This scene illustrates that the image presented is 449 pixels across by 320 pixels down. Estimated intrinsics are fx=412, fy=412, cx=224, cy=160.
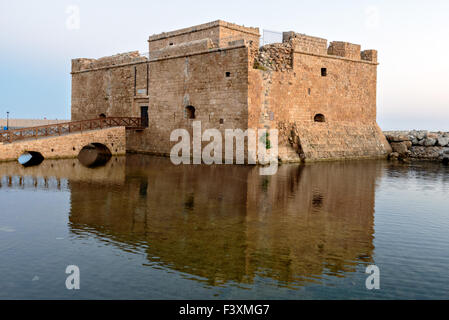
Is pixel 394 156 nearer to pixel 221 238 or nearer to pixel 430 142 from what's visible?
pixel 430 142

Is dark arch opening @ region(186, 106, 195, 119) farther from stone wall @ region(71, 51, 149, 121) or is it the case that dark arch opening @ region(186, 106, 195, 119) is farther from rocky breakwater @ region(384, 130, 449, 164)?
rocky breakwater @ region(384, 130, 449, 164)

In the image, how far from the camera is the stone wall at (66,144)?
16891 millimetres

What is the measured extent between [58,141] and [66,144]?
39 centimetres

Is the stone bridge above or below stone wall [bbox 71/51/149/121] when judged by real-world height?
below

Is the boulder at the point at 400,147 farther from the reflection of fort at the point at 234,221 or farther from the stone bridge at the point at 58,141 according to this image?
the stone bridge at the point at 58,141

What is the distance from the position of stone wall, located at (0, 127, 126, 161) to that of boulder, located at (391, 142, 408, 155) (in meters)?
15.4

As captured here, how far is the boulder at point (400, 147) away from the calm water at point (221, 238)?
1197cm

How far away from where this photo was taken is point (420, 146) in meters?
24.2

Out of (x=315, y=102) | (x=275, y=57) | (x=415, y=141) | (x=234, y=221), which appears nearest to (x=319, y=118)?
(x=315, y=102)

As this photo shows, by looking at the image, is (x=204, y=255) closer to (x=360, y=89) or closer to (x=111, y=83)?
(x=360, y=89)

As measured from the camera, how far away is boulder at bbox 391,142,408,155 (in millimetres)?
23672

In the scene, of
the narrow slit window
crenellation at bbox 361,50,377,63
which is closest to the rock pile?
the narrow slit window
